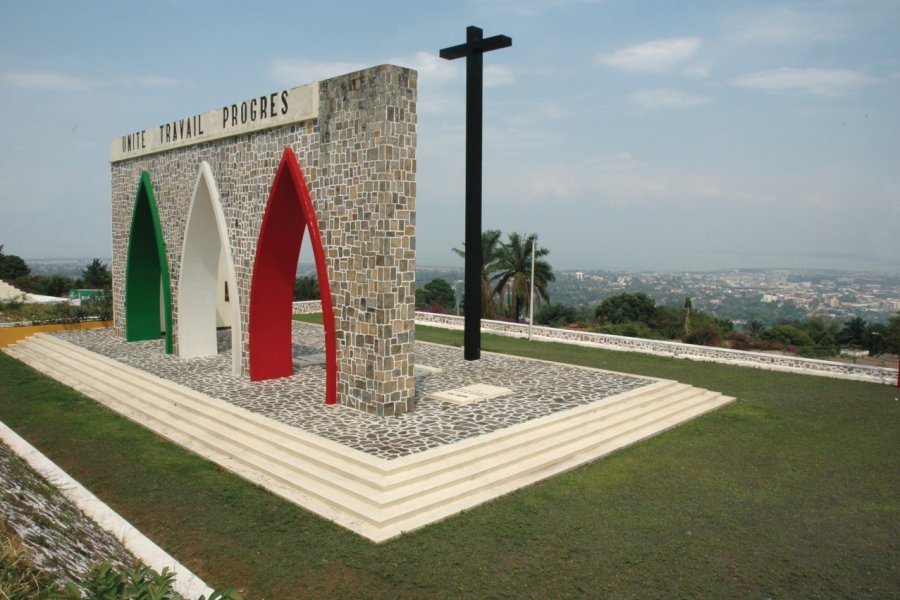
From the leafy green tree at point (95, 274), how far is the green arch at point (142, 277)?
2219cm

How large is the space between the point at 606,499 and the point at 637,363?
8563 mm

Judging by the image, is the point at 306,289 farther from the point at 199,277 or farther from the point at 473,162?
the point at 473,162

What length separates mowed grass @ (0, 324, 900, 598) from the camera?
5.27 meters

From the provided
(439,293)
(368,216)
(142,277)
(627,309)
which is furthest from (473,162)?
(439,293)

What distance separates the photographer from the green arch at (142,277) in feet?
49.1

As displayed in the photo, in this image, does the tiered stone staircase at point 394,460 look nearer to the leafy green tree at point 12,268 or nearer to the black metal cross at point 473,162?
the black metal cross at point 473,162

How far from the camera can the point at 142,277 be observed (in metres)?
15.5

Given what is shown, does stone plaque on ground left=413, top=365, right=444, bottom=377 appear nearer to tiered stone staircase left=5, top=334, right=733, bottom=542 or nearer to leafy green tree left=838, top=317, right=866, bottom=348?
tiered stone staircase left=5, top=334, right=733, bottom=542

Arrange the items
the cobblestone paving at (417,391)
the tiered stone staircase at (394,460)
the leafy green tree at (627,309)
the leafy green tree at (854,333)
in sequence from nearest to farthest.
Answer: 1. the tiered stone staircase at (394,460)
2. the cobblestone paving at (417,391)
3. the leafy green tree at (854,333)
4. the leafy green tree at (627,309)

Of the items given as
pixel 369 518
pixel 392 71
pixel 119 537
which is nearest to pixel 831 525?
pixel 369 518

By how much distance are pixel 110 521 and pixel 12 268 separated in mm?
35375

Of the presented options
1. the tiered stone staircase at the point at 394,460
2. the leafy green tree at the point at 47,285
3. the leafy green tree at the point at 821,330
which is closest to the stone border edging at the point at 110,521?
the tiered stone staircase at the point at 394,460

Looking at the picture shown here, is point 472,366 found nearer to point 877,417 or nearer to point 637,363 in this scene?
point 637,363

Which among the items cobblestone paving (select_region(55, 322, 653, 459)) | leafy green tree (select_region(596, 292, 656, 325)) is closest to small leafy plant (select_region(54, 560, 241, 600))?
cobblestone paving (select_region(55, 322, 653, 459))
